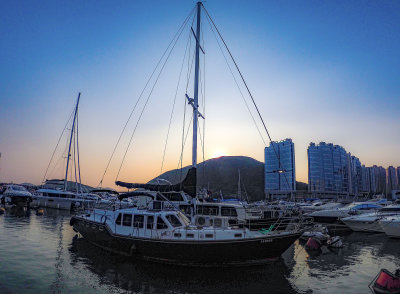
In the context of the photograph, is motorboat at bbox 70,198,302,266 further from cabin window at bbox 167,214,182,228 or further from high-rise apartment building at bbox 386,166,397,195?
high-rise apartment building at bbox 386,166,397,195

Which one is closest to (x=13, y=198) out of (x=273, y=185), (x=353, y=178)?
(x=273, y=185)

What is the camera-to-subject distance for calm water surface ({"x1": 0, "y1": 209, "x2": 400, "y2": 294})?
36.8 ft

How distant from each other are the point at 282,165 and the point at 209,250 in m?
132

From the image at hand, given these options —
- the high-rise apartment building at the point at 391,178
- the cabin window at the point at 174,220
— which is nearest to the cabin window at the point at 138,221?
the cabin window at the point at 174,220

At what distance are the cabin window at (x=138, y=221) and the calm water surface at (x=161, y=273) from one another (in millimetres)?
2031

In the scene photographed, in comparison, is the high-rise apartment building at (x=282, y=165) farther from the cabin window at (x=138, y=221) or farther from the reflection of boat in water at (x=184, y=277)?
the reflection of boat in water at (x=184, y=277)

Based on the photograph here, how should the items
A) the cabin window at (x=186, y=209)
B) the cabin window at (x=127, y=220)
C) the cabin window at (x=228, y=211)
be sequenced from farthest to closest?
the cabin window at (x=186, y=209)
the cabin window at (x=228, y=211)
the cabin window at (x=127, y=220)

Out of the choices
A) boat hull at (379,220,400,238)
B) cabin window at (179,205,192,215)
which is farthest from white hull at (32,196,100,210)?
boat hull at (379,220,400,238)

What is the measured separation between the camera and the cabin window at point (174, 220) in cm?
1476

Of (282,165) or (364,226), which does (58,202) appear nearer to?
(364,226)

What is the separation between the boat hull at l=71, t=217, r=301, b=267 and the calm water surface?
443mm

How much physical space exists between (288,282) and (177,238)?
589 centimetres

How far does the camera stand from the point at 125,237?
1506 cm

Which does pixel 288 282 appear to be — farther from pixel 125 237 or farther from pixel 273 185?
pixel 273 185
